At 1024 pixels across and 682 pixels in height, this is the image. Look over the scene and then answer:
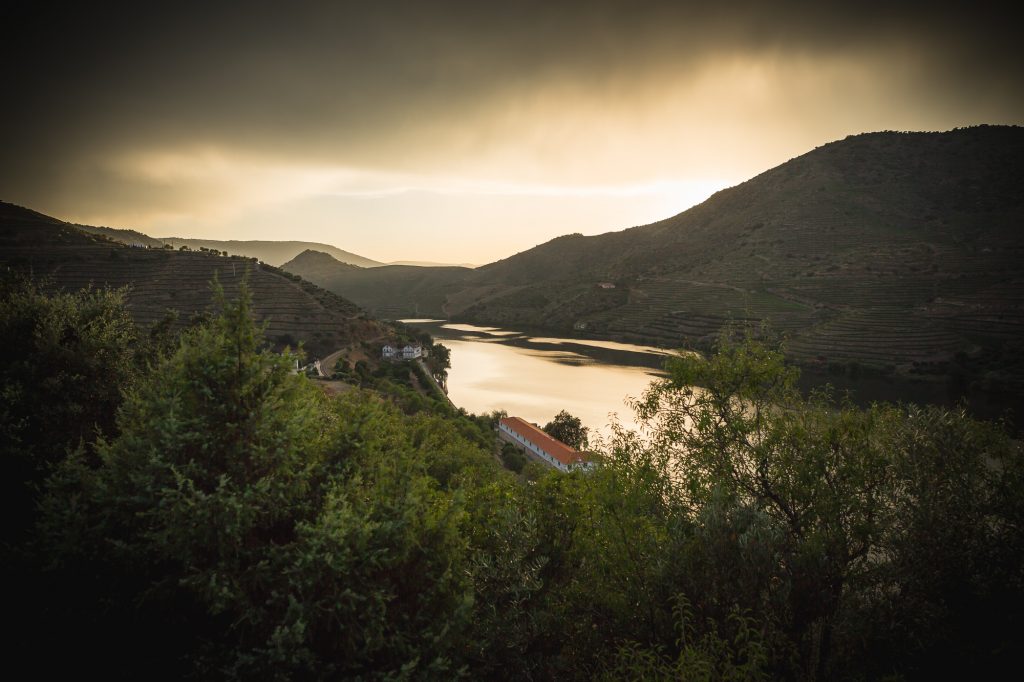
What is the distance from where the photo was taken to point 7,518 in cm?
680

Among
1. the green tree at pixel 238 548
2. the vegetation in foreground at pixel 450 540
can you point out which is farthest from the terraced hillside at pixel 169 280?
the green tree at pixel 238 548

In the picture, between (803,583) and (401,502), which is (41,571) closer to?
(401,502)

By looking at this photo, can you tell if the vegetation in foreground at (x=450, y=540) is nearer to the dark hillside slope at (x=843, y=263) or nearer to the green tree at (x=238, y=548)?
the green tree at (x=238, y=548)

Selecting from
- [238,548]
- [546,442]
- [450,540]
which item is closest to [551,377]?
[546,442]

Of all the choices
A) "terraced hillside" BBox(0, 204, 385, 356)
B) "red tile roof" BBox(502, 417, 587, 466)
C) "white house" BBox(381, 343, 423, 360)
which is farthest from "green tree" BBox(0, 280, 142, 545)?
"white house" BBox(381, 343, 423, 360)

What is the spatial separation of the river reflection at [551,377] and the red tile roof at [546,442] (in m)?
5.07

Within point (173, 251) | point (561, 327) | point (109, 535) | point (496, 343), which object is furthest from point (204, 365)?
point (561, 327)

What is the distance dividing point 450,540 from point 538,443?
2910 cm

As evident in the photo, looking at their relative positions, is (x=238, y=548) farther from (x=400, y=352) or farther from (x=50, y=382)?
(x=400, y=352)

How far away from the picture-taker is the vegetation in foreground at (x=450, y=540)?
5082 mm

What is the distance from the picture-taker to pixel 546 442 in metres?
34.6

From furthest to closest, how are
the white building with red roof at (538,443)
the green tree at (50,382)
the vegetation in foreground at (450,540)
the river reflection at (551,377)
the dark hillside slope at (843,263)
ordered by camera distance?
the dark hillside slope at (843,263)
the river reflection at (551,377)
the white building with red roof at (538,443)
the green tree at (50,382)
the vegetation in foreground at (450,540)

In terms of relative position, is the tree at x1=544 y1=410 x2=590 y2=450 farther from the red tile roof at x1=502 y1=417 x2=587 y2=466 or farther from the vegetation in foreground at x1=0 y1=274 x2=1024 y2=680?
the vegetation in foreground at x1=0 y1=274 x2=1024 y2=680

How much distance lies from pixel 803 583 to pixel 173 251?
86.7 meters
